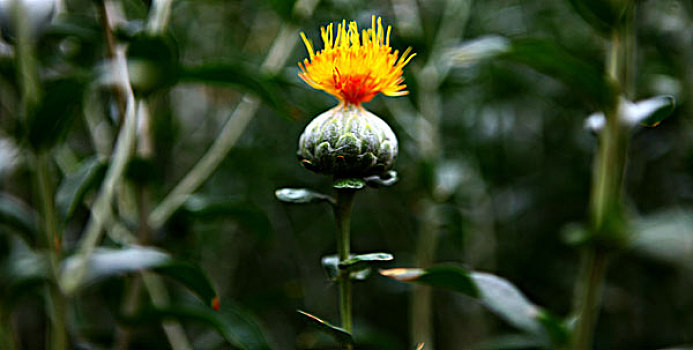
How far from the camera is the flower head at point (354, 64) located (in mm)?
454

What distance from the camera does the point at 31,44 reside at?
537 millimetres

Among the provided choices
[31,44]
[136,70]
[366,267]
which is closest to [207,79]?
[136,70]

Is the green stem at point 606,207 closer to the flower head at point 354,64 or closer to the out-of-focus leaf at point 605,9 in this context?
the out-of-focus leaf at point 605,9

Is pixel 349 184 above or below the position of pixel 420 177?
above

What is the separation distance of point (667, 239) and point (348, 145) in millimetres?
347

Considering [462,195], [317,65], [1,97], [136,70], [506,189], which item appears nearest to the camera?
[317,65]

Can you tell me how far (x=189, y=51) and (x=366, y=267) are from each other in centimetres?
125

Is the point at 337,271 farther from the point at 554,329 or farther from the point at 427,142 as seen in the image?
the point at 427,142

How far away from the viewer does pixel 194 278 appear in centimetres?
60

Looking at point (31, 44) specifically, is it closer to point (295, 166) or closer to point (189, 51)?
point (295, 166)

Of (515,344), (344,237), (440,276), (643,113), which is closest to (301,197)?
(344,237)

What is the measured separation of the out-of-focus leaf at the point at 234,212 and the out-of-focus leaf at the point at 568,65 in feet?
1.28

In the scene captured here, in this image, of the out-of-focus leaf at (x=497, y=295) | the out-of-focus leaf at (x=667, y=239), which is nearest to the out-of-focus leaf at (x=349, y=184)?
the out-of-focus leaf at (x=497, y=295)

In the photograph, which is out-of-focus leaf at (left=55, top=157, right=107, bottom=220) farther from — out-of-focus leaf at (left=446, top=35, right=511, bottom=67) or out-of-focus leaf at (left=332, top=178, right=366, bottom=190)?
out-of-focus leaf at (left=446, top=35, right=511, bottom=67)
